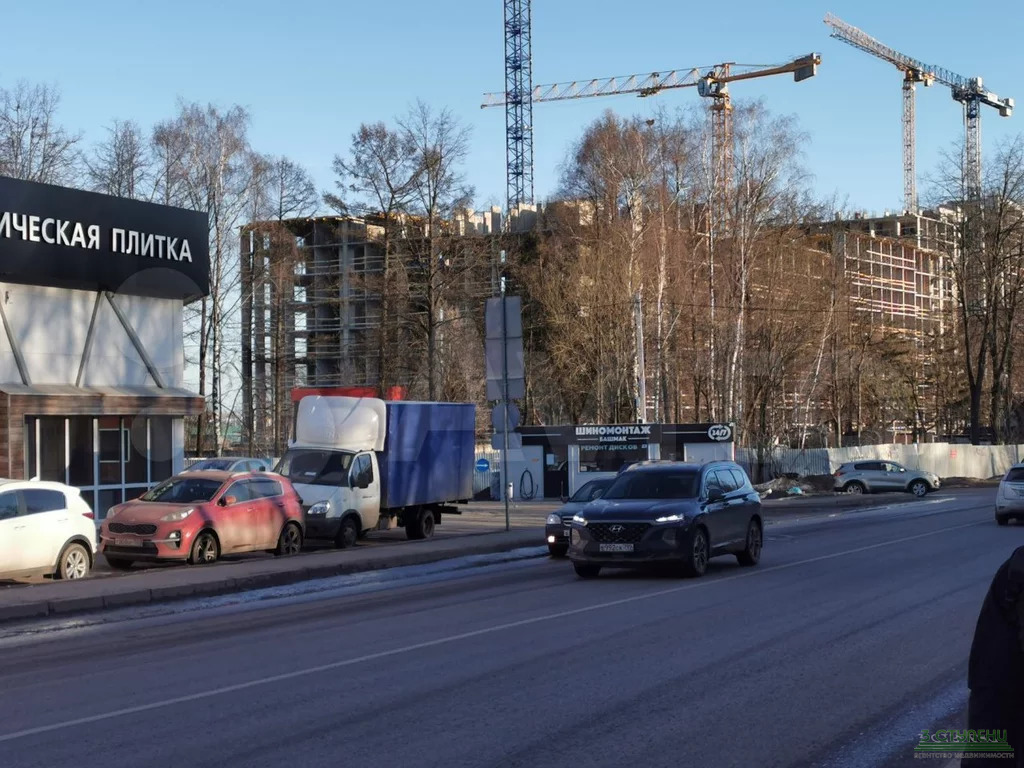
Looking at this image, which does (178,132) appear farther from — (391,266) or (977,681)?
(977,681)

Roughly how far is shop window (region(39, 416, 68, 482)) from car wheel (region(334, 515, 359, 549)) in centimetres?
649

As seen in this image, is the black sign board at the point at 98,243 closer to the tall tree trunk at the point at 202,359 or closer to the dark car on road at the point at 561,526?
the dark car on road at the point at 561,526

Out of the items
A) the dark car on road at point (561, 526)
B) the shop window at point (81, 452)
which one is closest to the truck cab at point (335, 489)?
the dark car on road at point (561, 526)

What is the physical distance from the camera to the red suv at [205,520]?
19.5 m

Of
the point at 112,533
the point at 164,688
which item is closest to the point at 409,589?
the point at 112,533

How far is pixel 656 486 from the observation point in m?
18.6

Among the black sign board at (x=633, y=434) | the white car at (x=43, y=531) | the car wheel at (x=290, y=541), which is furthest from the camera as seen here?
the black sign board at (x=633, y=434)

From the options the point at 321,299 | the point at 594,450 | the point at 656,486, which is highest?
the point at 321,299

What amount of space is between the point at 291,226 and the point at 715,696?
46.7 metres

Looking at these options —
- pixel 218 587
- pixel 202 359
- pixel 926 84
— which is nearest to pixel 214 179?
pixel 202 359

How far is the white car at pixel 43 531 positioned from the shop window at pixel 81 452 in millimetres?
8076

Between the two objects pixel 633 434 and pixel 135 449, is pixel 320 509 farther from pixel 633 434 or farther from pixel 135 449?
pixel 633 434

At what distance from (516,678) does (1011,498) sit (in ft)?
73.8

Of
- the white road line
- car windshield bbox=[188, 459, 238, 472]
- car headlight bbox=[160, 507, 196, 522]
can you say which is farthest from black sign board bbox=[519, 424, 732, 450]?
car headlight bbox=[160, 507, 196, 522]
